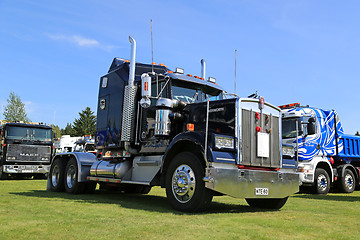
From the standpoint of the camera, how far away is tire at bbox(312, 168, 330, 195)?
1317 cm

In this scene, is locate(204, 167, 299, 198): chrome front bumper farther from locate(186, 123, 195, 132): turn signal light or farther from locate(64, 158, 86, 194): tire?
locate(64, 158, 86, 194): tire

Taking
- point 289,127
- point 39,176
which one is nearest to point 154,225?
point 289,127

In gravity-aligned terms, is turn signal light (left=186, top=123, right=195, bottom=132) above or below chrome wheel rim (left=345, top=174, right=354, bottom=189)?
above

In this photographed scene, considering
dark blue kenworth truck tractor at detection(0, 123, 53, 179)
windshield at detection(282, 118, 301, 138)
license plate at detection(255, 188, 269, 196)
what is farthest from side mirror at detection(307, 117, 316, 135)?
dark blue kenworth truck tractor at detection(0, 123, 53, 179)

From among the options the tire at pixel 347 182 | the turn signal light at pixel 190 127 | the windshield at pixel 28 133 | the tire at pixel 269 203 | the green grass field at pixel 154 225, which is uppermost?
the windshield at pixel 28 133

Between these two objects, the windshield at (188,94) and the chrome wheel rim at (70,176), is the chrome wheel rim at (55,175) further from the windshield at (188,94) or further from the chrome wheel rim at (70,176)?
the windshield at (188,94)

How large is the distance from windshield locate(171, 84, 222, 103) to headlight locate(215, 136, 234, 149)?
1927mm

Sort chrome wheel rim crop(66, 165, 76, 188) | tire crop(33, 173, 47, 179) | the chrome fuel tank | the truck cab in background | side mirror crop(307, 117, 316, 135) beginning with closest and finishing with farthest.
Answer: the chrome fuel tank, chrome wheel rim crop(66, 165, 76, 188), side mirror crop(307, 117, 316, 135), the truck cab in background, tire crop(33, 173, 47, 179)

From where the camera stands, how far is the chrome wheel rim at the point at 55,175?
1120cm

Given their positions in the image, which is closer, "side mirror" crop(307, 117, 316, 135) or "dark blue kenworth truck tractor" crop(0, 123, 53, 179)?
"side mirror" crop(307, 117, 316, 135)

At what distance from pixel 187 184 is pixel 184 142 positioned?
0.92 m

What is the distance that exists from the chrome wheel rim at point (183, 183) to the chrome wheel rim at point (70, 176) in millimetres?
4745

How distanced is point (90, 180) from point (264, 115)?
513cm

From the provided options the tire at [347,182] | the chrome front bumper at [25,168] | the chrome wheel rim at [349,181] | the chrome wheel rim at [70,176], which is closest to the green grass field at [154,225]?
the chrome wheel rim at [70,176]
